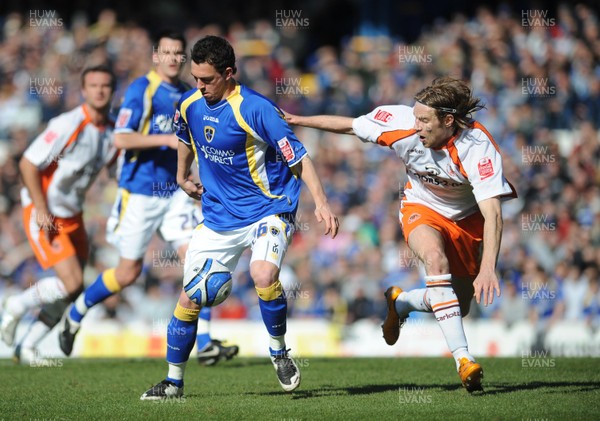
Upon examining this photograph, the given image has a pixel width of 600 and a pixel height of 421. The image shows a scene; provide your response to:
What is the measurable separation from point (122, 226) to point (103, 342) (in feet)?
14.9

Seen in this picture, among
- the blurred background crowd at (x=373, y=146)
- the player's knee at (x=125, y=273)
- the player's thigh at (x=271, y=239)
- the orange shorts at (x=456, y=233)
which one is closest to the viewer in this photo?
the player's thigh at (x=271, y=239)

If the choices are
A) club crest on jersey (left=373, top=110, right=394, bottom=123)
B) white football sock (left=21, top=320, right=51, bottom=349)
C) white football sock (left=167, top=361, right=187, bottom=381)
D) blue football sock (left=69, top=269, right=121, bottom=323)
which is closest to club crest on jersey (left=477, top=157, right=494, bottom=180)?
club crest on jersey (left=373, top=110, right=394, bottom=123)

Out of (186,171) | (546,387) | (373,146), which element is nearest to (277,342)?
(186,171)

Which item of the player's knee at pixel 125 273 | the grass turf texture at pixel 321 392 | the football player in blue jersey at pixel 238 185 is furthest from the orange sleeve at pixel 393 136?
the player's knee at pixel 125 273

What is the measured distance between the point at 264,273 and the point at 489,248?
178cm

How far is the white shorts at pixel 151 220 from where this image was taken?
11.0 m

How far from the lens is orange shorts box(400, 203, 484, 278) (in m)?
8.44

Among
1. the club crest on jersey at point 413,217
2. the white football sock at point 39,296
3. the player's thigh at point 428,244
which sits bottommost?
the white football sock at point 39,296

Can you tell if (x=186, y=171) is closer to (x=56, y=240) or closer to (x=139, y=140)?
(x=139, y=140)

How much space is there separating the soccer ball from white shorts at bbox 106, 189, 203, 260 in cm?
303

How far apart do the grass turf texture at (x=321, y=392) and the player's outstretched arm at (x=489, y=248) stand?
0.88 meters

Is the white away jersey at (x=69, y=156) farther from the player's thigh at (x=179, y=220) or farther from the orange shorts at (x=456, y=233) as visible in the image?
the orange shorts at (x=456, y=233)

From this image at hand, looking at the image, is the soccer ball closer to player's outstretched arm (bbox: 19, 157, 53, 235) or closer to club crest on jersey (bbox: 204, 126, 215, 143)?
club crest on jersey (bbox: 204, 126, 215, 143)

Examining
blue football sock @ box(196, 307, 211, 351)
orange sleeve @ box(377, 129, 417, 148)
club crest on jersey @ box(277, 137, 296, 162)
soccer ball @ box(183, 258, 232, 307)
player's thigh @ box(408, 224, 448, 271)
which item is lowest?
blue football sock @ box(196, 307, 211, 351)
